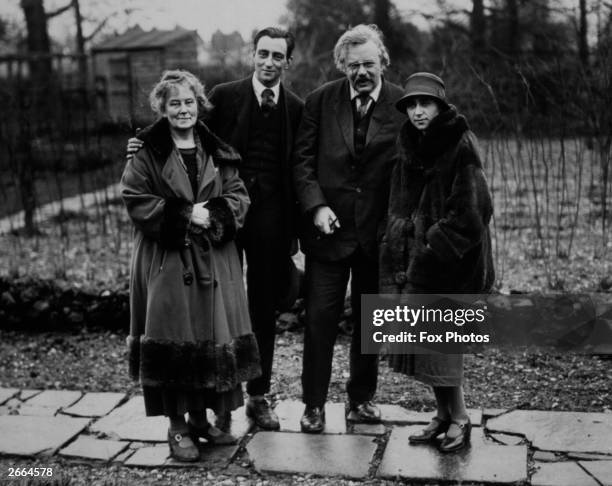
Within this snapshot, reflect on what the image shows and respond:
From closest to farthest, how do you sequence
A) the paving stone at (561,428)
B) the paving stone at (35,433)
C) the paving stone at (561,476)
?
1. the paving stone at (561,476)
2. the paving stone at (561,428)
3. the paving stone at (35,433)

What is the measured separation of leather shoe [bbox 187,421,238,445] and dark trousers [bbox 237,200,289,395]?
13.3 inches

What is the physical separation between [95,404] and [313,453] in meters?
1.45

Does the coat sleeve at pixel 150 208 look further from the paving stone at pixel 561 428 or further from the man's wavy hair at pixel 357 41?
the paving stone at pixel 561 428

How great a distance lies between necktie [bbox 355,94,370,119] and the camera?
3.88 m

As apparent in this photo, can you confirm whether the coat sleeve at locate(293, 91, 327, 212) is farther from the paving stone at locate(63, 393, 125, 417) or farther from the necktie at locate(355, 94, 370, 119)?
the paving stone at locate(63, 393, 125, 417)

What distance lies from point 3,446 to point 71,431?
34 centimetres

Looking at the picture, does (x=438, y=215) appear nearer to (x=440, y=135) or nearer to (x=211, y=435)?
(x=440, y=135)

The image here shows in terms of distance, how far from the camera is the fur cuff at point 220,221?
3.65 meters

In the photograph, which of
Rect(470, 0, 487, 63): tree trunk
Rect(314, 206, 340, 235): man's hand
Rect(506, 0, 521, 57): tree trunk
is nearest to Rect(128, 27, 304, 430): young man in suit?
Rect(314, 206, 340, 235): man's hand

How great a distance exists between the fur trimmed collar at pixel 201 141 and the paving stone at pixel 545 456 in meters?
1.92

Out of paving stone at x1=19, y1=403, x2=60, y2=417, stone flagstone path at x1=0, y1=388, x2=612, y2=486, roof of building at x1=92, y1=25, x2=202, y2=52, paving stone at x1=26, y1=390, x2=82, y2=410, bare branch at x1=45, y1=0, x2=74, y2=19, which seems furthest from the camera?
roof of building at x1=92, y1=25, x2=202, y2=52

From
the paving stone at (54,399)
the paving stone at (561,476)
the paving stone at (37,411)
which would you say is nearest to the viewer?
the paving stone at (561,476)

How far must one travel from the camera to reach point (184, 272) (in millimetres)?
3605

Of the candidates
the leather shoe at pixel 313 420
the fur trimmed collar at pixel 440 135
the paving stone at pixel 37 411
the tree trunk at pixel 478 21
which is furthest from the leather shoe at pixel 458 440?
the tree trunk at pixel 478 21
